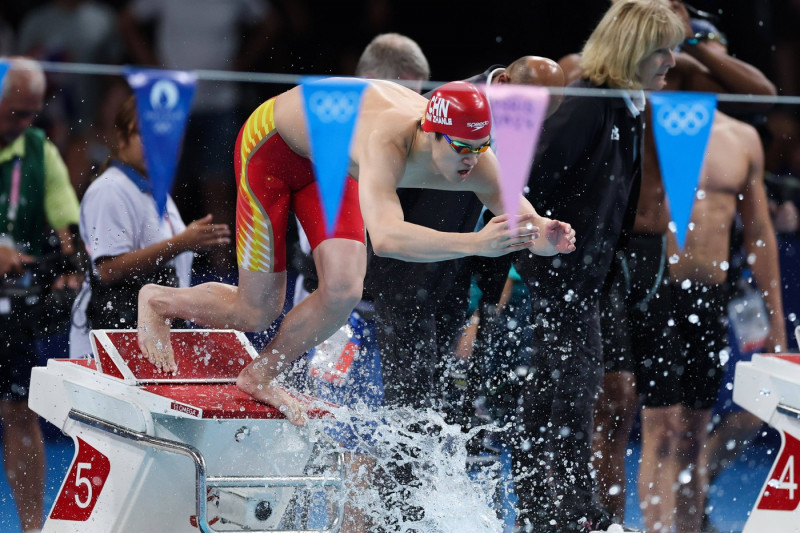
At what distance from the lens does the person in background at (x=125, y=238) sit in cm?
411

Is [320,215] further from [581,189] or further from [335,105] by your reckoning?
[335,105]

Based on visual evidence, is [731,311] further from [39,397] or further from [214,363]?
[39,397]

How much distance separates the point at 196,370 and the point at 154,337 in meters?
0.19

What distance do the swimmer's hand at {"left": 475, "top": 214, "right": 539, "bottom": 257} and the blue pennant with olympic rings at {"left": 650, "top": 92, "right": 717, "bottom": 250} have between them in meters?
2.46

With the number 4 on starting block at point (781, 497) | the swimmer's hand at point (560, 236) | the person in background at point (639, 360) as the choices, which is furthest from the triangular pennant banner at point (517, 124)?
the number 4 on starting block at point (781, 497)

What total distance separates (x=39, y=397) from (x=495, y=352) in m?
1.89

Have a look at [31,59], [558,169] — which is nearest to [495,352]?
[558,169]

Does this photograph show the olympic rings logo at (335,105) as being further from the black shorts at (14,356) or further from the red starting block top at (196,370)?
the black shorts at (14,356)

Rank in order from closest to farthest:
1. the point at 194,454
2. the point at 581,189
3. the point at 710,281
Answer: the point at 194,454 < the point at 581,189 < the point at 710,281

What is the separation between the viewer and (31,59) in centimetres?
510

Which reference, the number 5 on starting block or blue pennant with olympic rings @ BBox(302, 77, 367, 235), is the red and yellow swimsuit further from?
blue pennant with olympic rings @ BBox(302, 77, 367, 235)

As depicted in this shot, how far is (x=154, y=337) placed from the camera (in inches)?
137

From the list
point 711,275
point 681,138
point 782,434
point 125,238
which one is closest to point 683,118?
point 681,138

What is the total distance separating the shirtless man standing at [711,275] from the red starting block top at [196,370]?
66.9 inches
